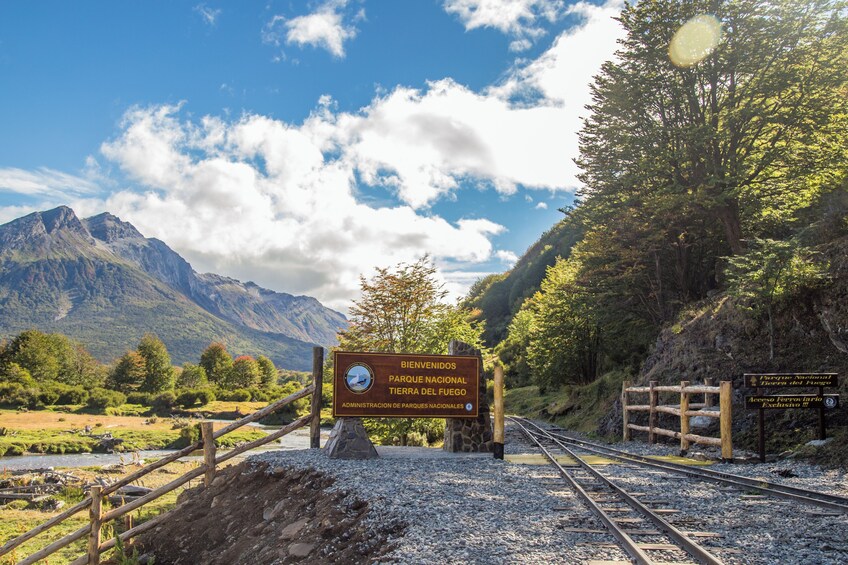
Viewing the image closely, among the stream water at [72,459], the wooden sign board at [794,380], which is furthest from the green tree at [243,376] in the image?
the wooden sign board at [794,380]

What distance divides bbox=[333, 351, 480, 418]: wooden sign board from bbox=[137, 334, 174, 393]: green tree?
339 feet

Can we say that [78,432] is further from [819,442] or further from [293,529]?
[819,442]

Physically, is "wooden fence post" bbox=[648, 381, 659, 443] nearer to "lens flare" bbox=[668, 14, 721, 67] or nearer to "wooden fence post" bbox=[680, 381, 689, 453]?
"wooden fence post" bbox=[680, 381, 689, 453]

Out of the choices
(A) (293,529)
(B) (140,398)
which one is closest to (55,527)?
(A) (293,529)

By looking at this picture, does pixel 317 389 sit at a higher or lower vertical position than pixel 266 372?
higher

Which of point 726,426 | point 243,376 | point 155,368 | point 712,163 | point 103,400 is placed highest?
point 712,163

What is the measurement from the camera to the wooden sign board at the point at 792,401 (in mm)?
12922

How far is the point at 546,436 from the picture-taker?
24.4 m

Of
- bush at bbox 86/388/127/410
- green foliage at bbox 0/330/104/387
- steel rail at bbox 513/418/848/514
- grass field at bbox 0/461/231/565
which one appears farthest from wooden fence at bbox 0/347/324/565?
green foliage at bbox 0/330/104/387

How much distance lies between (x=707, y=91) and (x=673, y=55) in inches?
101

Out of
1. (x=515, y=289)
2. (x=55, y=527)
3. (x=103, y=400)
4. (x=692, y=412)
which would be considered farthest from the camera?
(x=515, y=289)

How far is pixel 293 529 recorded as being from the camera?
8625 millimetres

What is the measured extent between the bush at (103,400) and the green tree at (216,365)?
29.2 m

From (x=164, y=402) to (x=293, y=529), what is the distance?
9265cm
